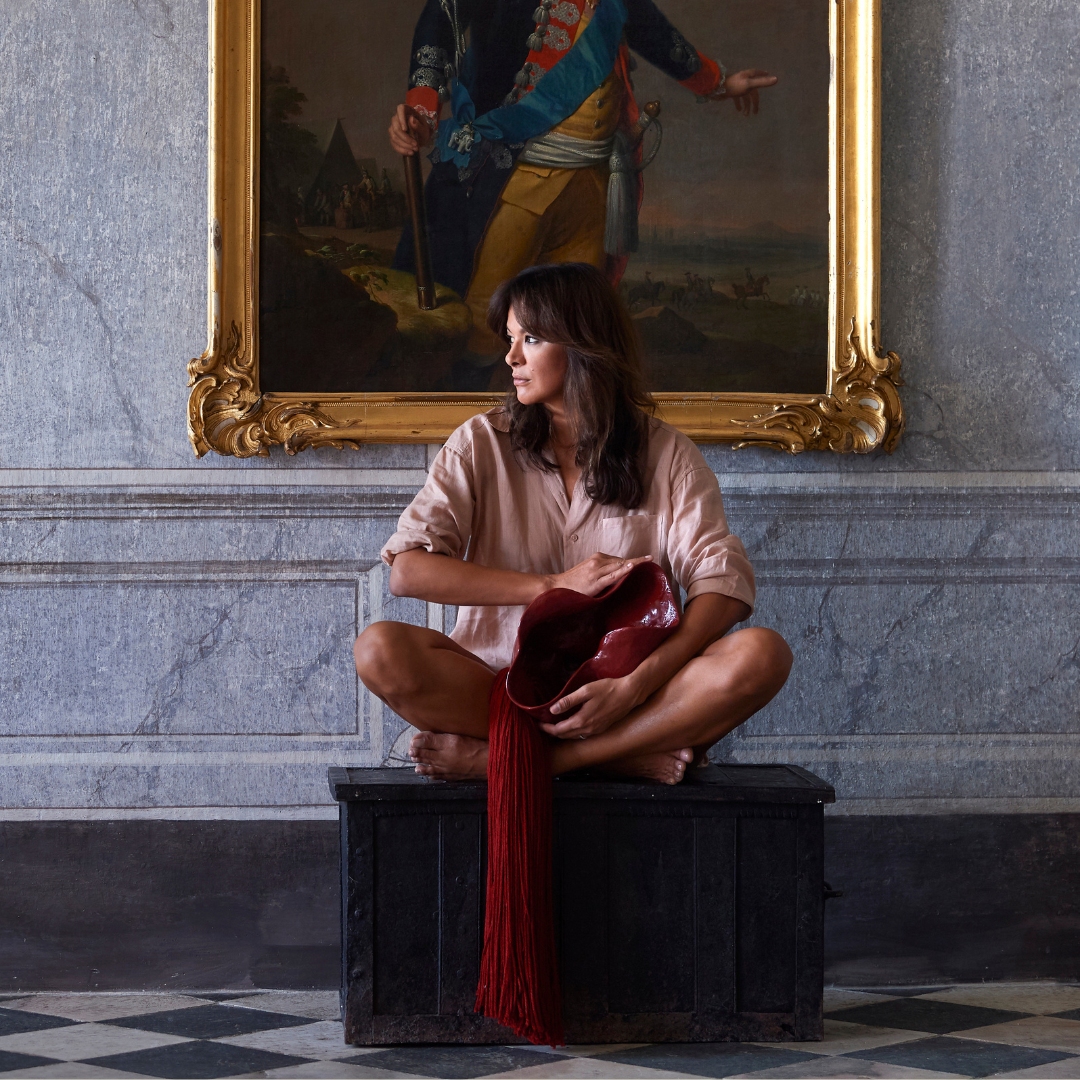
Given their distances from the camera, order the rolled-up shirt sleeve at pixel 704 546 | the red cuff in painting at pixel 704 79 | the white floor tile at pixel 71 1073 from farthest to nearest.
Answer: the red cuff in painting at pixel 704 79 < the rolled-up shirt sleeve at pixel 704 546 < the white floor tile at pixel 71 1073

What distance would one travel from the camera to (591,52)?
3.04 metres

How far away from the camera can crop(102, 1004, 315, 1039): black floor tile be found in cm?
249

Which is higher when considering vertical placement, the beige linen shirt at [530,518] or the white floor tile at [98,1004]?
the beige linen shirt at [530,518]

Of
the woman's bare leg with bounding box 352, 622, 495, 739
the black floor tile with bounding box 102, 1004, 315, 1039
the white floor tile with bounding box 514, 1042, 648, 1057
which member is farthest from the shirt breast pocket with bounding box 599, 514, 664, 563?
the black floor tile with bounding box 102, 1004, 315, 1039

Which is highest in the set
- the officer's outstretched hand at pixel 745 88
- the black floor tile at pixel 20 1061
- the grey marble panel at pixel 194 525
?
the officer's outstretched hand at pixel 745 88

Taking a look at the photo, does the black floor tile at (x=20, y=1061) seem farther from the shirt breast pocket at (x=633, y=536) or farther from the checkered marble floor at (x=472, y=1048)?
the shirt breast pocket at (x=633, y=536)

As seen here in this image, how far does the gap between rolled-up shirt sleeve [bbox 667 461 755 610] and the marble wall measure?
0.53 m

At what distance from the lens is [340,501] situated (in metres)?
3.05

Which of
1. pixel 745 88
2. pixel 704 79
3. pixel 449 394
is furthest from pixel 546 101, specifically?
pixel 449 394

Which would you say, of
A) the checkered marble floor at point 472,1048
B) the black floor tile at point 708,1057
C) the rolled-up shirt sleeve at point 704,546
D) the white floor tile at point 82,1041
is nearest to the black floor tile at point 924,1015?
the checkered marble floor at point 472,1048

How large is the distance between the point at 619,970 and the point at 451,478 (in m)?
1.04

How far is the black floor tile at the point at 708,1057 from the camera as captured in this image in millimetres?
2197

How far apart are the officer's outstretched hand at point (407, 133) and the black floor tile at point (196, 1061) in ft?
6.70

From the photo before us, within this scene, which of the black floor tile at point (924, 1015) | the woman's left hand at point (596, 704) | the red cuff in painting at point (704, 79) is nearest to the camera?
the woman's left hand at point (596, 704)
